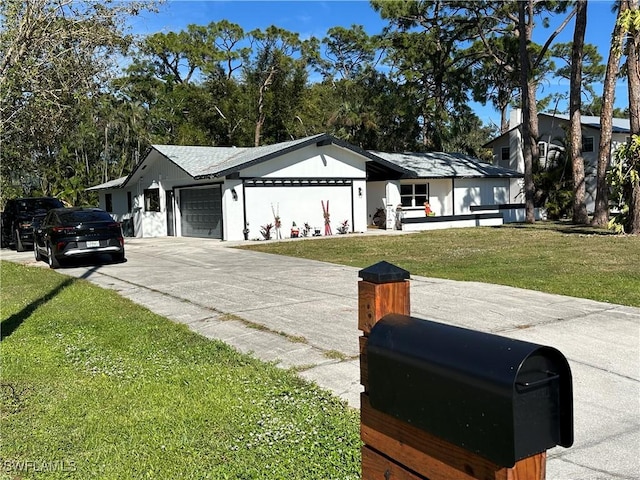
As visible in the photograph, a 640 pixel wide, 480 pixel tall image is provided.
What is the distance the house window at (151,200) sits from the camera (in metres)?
28.1

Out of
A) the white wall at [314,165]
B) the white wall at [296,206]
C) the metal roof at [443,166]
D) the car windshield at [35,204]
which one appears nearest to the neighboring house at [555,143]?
the metal roof at [443,166]

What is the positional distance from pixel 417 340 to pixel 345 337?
499 centimetres

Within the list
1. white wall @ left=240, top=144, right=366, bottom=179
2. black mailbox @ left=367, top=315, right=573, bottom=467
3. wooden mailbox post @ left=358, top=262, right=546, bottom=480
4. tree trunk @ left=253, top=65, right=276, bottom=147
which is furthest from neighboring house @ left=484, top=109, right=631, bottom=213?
black mailbox @ left=367, top=315, right=573, bottom=467

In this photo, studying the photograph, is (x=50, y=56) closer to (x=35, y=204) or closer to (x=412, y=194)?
(x=35, y=204)

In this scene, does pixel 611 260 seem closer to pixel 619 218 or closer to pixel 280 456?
pixel 619 218

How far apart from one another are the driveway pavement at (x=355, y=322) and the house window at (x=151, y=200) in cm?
1458

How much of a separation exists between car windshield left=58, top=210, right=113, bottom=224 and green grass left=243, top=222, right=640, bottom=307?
5.37m

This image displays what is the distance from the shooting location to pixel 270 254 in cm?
1739

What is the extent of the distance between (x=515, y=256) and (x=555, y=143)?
78.9 feet

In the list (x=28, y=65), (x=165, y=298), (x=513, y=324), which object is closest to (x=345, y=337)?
(x=513, y=324)

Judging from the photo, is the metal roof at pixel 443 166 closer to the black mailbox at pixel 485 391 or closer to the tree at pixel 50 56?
the tree at pixel 50 56

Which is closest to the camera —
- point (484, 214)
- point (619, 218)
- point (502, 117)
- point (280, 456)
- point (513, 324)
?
point (280, 456)

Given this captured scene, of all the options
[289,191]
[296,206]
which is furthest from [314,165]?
[296,206]

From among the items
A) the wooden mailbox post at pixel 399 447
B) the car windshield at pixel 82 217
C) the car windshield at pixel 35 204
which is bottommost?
the wooden mailbox post at pixel 399 447
